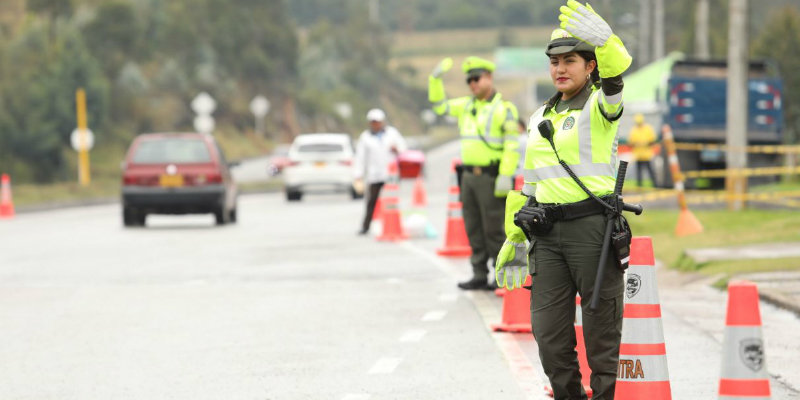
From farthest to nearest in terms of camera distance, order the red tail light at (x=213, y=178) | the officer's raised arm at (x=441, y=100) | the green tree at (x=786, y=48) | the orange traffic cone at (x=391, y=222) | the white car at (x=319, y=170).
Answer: the green tree at (x=786, y=48) → the white car at (x=319, y=170) → the red tail light at (x=213, y=178) → the orange traffic cone at (x=391, y=222) → the officer's raised arm at (x=441, y=100)

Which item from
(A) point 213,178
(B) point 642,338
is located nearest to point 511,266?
(B) point 642,338

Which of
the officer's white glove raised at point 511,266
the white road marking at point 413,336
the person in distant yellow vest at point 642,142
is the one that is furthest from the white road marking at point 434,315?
the person in distant yellow vest at point 642,142

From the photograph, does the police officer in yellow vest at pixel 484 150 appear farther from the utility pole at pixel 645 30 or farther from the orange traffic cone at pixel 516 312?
the utility pole at pixel 645 30

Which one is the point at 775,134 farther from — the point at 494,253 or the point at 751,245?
the point at 494,253

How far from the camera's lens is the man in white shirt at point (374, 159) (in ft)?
71.8

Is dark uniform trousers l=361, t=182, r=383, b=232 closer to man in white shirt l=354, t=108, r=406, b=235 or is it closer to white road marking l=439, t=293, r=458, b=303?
man in white shirt l=354, t=108, r=406, b=235

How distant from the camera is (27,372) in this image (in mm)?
9070

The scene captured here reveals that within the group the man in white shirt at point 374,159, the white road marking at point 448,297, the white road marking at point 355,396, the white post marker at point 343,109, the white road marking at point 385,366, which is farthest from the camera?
the white post marker at point 343,109

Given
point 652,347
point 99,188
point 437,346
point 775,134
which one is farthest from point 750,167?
point 652,347

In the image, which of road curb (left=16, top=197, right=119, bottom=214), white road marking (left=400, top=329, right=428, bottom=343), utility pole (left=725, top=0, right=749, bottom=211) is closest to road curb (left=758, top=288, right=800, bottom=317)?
white road marking (left=400, top=329, right=428, bottom=343)

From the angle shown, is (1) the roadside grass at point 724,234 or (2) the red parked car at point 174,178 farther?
(2) the red parked car at point 174,178

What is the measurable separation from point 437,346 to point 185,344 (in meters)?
1.70

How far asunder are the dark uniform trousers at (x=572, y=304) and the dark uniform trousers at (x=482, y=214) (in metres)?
5.74

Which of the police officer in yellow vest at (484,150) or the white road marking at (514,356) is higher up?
the police officer in yellow vest at (484,150)
